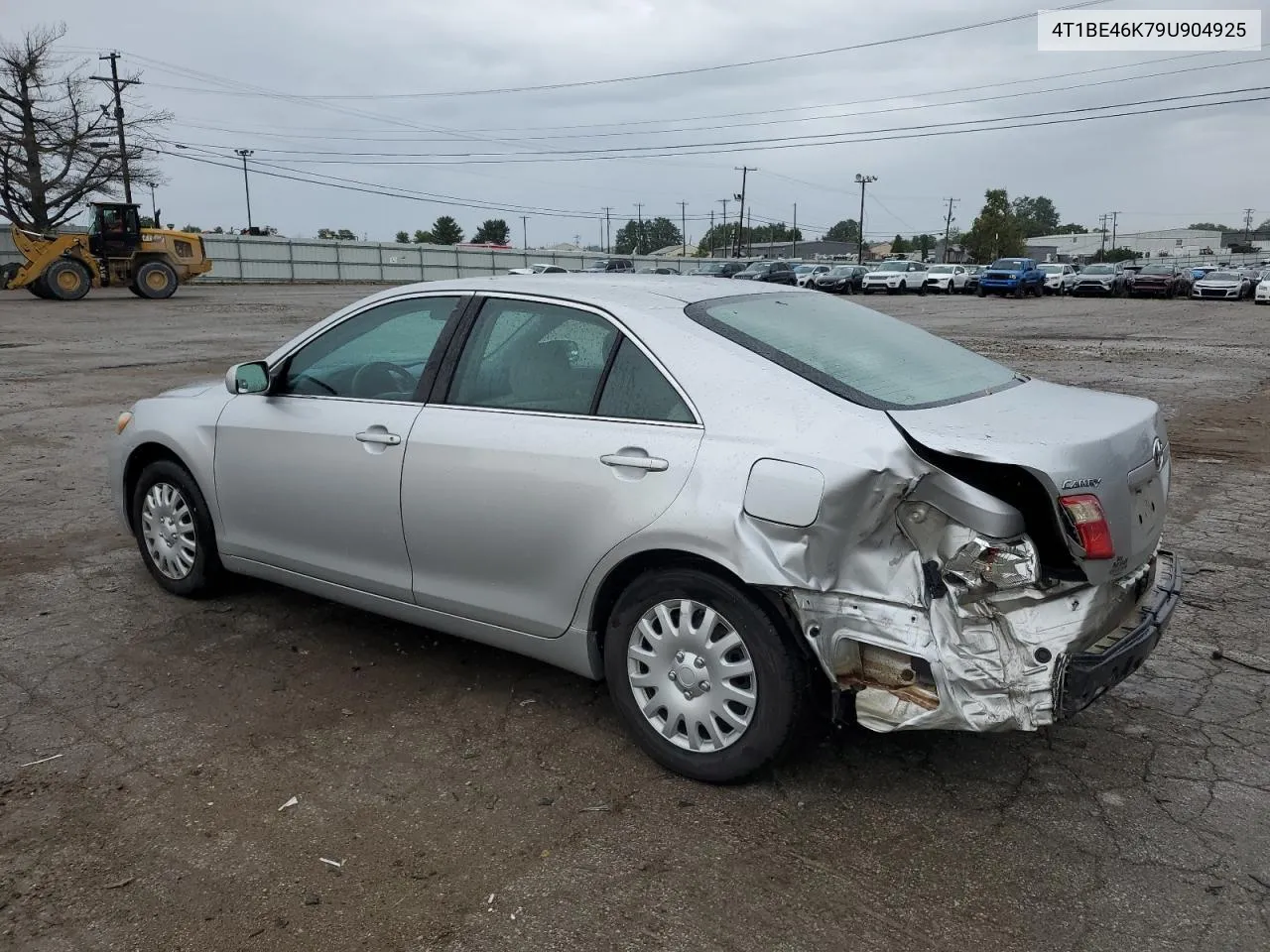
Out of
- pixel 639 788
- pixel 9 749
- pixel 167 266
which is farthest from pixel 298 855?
pixel 167 266

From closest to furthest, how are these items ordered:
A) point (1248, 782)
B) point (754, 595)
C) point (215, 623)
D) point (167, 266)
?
point (754, 595), point (1248, 782), point (215, 623), point (167, 266)

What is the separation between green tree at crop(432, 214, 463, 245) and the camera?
360ft

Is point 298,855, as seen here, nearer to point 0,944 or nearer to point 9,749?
point 0,944

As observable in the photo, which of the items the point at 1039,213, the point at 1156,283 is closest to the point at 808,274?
the point at 1156,283

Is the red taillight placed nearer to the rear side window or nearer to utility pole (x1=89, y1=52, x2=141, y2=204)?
the rear side window

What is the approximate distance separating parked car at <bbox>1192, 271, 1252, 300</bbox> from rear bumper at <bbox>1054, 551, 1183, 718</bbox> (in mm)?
43054

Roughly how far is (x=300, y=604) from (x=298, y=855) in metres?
2.16

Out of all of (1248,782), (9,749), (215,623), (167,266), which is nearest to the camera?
(1248,782)

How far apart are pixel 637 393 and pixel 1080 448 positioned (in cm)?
136

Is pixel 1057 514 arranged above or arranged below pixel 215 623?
above

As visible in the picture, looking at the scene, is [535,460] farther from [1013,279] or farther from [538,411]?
[1013,279]

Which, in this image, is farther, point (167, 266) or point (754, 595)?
point (167, 266)

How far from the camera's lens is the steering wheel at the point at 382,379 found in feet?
13.2

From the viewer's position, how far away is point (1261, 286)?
37.0 metres
